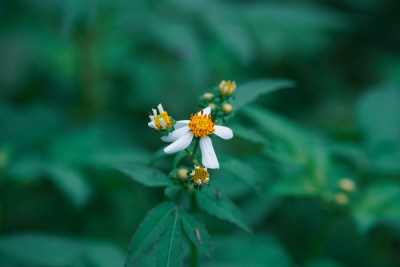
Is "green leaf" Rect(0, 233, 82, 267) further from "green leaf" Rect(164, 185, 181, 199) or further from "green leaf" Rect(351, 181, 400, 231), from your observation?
"green leaf" Rect(351, 181, 400, 231)

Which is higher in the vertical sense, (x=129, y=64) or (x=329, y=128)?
(x=129, y=64)

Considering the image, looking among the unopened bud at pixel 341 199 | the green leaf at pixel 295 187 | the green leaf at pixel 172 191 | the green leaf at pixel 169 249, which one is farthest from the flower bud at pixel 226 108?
the unopened bud at pixel 341 199

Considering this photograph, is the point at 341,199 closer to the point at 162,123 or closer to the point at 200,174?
the point at 200,174

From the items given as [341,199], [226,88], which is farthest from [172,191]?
[341,199]

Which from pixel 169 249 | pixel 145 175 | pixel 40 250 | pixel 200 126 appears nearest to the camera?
pixel 169 249

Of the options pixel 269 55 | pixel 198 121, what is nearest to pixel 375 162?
pixel 198 121

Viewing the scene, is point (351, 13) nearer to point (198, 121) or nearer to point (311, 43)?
point (311, 43)
